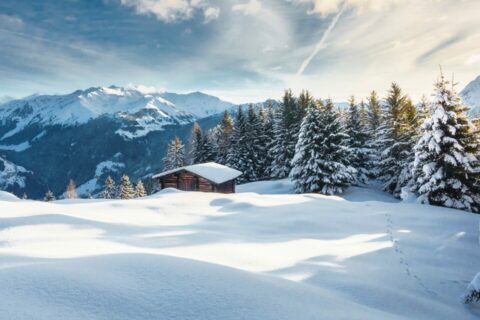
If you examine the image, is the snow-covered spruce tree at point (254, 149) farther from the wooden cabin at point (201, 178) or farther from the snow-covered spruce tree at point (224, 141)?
the wooden cabin at point (201, 178)

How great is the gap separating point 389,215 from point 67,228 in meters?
12.1

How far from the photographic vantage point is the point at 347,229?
10.1 metres

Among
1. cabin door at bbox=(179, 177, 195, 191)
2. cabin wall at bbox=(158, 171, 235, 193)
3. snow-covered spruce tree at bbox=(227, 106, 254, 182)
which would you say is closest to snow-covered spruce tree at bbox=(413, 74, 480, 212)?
cabin wall at bbox=(158, 171, 235, 193)

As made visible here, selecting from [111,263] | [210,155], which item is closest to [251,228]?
[111,263]

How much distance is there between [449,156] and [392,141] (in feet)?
43.9

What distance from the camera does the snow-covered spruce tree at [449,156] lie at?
59.2 ft

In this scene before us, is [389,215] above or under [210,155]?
under

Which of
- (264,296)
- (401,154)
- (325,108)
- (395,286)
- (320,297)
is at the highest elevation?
(325,108)

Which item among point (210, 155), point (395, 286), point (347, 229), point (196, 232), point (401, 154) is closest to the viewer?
point (395, 286)

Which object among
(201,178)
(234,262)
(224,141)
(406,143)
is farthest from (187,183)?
(234,262)

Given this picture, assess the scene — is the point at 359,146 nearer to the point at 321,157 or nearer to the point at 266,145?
the point at 321,157

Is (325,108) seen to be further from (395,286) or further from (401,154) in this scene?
(395,286)

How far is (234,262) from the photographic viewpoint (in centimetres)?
544

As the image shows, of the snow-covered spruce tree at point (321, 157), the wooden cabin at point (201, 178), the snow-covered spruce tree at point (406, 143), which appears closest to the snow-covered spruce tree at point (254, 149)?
the wooden cabin at point (201, 178)
